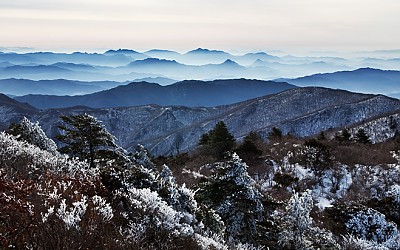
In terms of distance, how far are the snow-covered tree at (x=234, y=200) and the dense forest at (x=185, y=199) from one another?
0.03 meters

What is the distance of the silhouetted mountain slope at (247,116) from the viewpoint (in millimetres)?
102625

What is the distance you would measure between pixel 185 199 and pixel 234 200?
2973mm

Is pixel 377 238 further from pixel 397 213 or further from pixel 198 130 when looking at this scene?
pixel 198 130

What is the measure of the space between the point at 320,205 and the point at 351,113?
93500mm

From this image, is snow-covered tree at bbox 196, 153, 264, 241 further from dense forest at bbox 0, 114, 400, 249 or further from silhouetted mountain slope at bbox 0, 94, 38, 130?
silhouetted mountain slope at bbox 0, 94, 38, 130

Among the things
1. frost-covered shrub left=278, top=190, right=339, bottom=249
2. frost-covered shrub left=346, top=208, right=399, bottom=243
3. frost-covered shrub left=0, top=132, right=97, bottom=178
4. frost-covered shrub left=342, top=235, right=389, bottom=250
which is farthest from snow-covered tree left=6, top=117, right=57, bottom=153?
frost-covered shrub left=346, top=208, right=399, bottom=243

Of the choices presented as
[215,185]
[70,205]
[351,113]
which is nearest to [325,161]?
[215,185]

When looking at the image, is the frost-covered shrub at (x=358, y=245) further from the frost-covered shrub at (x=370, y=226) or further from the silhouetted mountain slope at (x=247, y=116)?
the silhouetted mountain slope at (x=247, y=116)

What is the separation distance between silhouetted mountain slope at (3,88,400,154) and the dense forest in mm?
62452

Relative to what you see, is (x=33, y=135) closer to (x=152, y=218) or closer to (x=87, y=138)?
(x=87, y=138)

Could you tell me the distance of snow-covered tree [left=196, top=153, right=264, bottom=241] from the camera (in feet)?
38.0

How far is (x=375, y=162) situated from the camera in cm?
2322

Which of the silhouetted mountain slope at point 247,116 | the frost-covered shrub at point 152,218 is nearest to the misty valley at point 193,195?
the frost-covered shrub at point 152,218

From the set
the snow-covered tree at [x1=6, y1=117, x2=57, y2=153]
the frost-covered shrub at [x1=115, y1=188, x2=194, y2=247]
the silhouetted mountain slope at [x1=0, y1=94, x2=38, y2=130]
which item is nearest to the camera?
the frost-covered shrub at [x1=115, y1=188, x2=194, y2=247]
